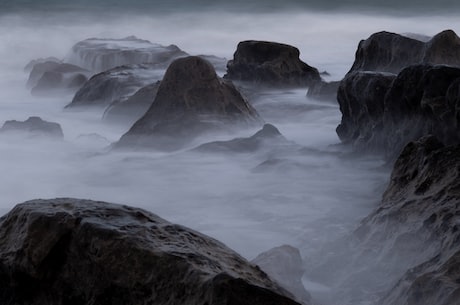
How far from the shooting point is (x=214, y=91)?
935 centimetres

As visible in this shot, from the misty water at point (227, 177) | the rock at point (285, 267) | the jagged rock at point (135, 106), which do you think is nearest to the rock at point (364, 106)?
the misty water at point (227, 177)

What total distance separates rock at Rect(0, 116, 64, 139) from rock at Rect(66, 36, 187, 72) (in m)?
5.36

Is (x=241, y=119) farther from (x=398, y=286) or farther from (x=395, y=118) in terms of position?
(x=398, y=286)

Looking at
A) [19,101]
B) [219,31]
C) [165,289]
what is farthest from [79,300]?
[219,31]

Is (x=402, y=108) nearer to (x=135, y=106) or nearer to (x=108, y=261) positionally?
(x=108, y=261)

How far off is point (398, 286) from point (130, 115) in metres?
8.01

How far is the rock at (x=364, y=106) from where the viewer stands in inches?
282

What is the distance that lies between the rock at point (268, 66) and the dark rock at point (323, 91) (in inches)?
17.6

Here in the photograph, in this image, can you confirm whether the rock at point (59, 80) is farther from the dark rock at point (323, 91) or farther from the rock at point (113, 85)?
the dark rock at point (323, 91)

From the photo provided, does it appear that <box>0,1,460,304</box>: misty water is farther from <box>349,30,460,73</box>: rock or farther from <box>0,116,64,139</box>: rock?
<box>349,30,460,73</box>: rock

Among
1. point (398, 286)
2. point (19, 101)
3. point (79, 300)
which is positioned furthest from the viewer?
point (19, 101)

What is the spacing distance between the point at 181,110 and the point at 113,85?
146 inches

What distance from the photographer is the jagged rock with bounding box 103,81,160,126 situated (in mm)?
11055

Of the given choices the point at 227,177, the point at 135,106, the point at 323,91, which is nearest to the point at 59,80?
the point at 135,106
